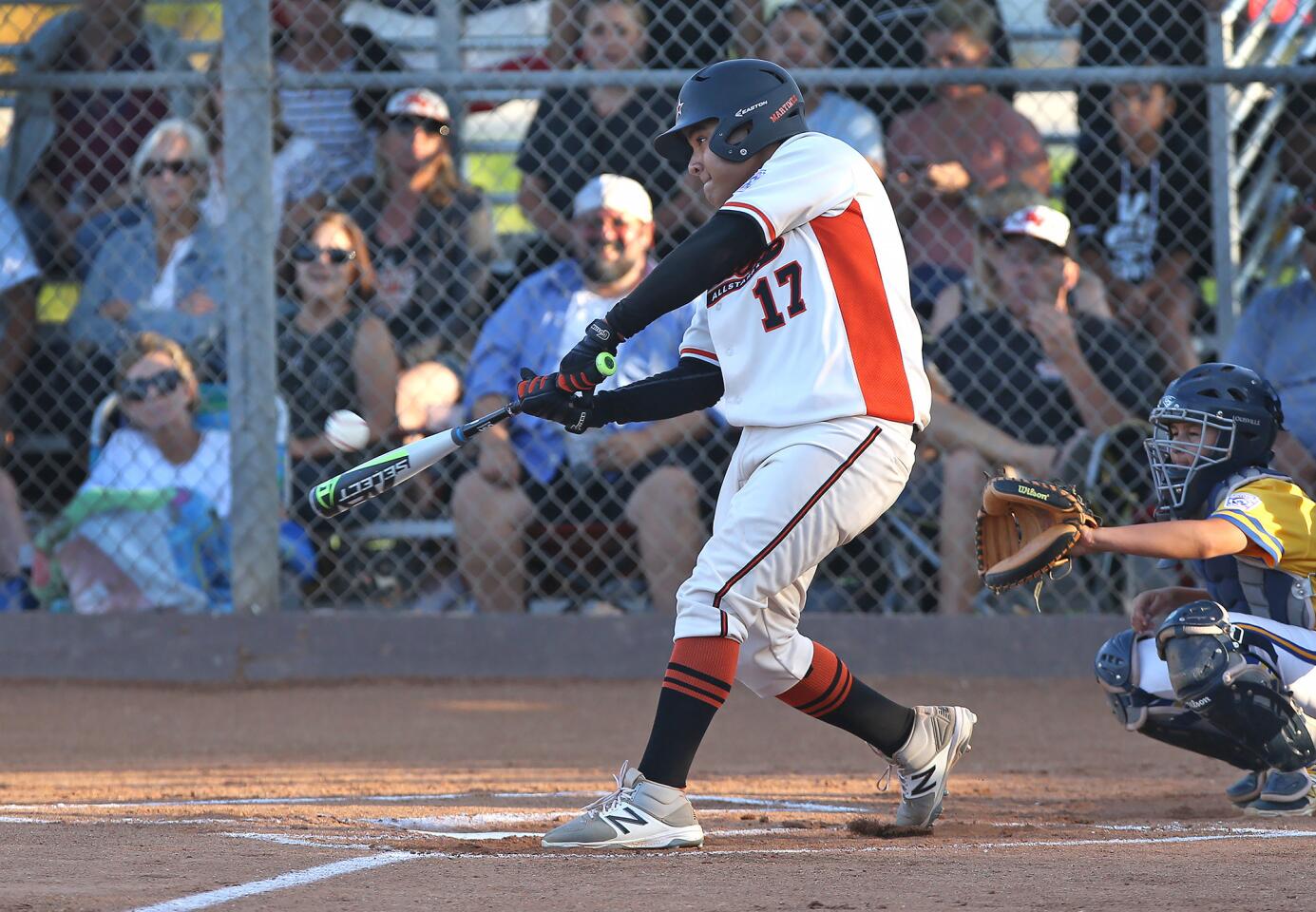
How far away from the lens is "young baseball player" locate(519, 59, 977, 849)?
3.53 metres

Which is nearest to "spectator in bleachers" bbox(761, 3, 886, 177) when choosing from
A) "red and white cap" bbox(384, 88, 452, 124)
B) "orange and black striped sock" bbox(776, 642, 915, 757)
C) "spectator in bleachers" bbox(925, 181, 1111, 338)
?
"spectator in bleachers" bbox(925, 181, 1111, 338)

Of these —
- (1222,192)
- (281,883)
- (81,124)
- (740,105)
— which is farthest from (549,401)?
(81,124)

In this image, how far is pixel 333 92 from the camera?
297 inches

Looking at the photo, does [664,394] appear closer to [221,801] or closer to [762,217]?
[762,217]

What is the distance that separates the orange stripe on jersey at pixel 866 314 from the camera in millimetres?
3627

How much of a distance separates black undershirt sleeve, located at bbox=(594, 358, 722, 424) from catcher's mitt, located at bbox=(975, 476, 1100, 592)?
0.72 meters

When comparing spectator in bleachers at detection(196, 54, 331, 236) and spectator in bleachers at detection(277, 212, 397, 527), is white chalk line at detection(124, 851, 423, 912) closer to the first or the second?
spectator in bleachers at detection(277, 212, 397, 527)

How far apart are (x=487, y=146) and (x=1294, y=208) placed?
3.76 meters

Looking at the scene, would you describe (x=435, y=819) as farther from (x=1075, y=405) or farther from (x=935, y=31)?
(x=935, y=31)

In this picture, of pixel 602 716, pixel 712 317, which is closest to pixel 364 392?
pixel 602 716

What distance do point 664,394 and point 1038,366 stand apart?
2963mm

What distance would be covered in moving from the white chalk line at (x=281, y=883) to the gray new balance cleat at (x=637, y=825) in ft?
1.08

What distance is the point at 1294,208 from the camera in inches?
259

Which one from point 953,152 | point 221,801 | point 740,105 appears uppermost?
point 740,105
